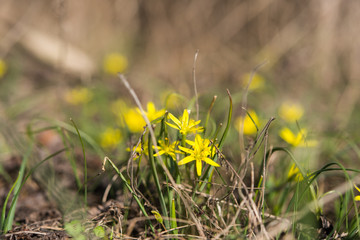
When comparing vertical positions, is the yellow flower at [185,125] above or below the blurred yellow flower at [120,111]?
above

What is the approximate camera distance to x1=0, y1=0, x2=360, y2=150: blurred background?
3393mm

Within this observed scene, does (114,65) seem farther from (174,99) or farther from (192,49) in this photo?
(174,99)

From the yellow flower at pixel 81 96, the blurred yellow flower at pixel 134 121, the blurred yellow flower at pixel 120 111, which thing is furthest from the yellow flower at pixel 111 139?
the yellow flower at pixel 81 96

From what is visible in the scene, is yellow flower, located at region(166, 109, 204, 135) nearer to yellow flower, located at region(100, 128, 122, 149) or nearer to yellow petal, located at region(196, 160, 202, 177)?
yellow petal, located at region(196, 160, 202, 177)

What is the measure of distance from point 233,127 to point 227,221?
43.5 inches

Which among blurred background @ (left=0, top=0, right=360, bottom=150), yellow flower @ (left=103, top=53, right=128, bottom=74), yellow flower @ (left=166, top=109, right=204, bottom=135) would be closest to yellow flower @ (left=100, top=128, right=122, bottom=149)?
yellow flower @ (left=166, top=109, right=204, bottom=135)

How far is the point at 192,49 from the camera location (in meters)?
4.37

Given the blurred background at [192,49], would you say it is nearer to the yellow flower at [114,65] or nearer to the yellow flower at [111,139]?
the yellow flower at [114,65]

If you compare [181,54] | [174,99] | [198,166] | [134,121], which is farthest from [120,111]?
[181,54]

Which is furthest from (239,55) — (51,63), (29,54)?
(29,54)

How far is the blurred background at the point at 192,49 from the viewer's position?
11.1 feet

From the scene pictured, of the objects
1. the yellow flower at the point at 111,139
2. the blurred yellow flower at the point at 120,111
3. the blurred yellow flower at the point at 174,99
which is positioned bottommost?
the yellow flower at the point at 111,139

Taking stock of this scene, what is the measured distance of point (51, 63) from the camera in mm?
4020

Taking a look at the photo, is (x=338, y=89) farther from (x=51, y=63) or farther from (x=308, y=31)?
→ (x=51, y=63)
